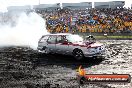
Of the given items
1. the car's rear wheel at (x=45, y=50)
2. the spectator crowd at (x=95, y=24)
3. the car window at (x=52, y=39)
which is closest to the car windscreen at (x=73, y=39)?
the car window at (x=52, y=39)

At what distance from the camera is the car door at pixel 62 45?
1689cm

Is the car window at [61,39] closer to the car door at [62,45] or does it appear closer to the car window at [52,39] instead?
the car door at [62,45]

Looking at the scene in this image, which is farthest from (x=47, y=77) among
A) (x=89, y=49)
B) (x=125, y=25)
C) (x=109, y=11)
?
(x=109, y=11)

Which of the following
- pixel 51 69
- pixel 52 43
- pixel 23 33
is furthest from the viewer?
pixel 23 33

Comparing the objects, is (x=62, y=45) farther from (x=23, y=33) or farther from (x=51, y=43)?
(x=23, y=33)

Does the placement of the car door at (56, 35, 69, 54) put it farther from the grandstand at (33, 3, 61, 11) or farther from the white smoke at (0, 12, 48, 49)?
the grandstand at (33, 3, 61, 11)

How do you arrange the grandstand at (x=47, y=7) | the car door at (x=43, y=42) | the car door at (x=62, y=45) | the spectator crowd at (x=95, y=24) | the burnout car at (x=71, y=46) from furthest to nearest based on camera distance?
1. the grandstand at (x=47, y=7)
2. the spectator crowd at (x=95, y=24)
3. the car door at (x=43, y=42)
4. the car door at (x=62, y=45)
5. the burnout car at (x=71, y=46)

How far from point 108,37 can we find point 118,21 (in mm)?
4847

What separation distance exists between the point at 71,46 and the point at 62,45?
71cm

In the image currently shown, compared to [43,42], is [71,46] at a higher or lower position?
lower

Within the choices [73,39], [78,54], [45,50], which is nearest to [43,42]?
[45,50]

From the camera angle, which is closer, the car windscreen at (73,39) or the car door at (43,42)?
the car windscreen at (73,39)

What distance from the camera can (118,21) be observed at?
35.7 m

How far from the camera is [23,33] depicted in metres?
27.8
